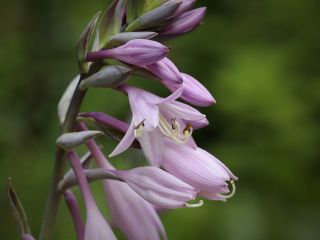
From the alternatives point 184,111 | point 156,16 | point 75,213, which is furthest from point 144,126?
point 75,213

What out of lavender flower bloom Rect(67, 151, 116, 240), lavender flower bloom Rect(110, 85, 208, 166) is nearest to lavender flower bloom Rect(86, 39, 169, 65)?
lavender flower bloom Rect(110, 85, 208, 166)

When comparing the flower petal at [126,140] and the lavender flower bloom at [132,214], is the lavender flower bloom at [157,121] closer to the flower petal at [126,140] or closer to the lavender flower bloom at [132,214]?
the flower petal at [126,140]

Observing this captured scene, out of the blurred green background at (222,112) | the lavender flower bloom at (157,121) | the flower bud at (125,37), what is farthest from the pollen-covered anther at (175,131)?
the blurred green background at (222,112)

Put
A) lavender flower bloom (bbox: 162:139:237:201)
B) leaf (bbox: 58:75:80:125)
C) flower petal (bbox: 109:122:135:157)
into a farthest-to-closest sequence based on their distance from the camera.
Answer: leaf (bbox: 58:75:80:125) → lavender flower bloom (bbox: 162:139:237:201) → flower petal (bbox: 109:122:135:157)

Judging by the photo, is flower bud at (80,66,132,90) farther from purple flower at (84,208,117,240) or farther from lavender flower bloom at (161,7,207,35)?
purple flower at (84,208,117,240)

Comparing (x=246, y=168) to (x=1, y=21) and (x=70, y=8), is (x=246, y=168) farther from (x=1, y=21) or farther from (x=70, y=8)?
(x=1, y=21)

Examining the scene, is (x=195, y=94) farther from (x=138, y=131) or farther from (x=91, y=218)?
(x=91, y=218)
